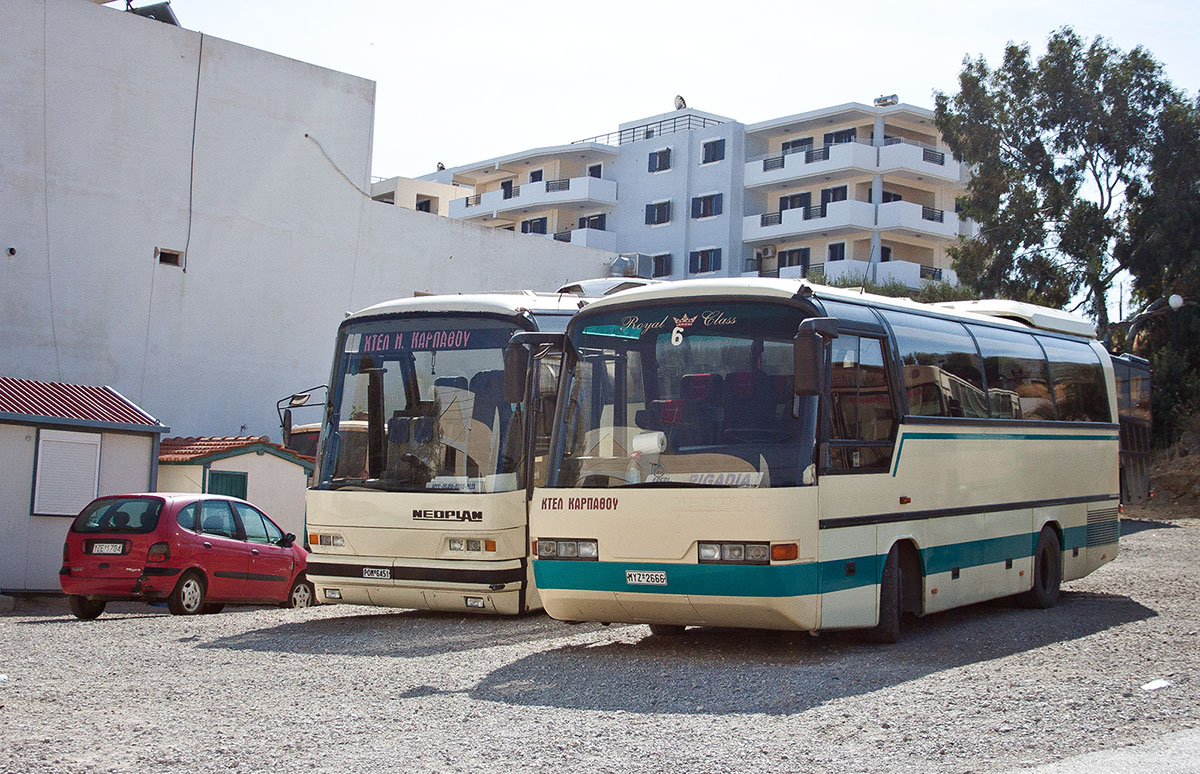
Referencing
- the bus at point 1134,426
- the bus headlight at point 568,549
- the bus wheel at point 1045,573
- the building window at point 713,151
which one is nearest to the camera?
the bus headlight at point 568,549

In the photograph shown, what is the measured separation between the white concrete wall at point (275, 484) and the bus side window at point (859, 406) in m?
17.4

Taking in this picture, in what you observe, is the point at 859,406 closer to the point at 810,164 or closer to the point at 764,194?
the point at 810,164

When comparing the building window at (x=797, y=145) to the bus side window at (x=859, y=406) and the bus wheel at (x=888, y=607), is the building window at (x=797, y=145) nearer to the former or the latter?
the bus side window at (x=859, y=406)

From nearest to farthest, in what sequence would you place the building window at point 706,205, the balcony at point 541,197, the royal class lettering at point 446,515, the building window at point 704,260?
the royal class lettering at point 446,515 < the building window at point 704,260 < the building window at point 706,205 < the balcony at point 541,197

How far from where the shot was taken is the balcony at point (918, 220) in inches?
2402

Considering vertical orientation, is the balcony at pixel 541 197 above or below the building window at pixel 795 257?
above

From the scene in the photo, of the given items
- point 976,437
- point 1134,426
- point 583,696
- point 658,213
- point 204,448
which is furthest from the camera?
point 658,213

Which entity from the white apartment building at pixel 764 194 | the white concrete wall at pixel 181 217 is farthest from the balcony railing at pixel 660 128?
the white concrete wall at pixel 181 217

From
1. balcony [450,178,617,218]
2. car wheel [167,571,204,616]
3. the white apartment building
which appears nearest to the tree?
the white apartment building

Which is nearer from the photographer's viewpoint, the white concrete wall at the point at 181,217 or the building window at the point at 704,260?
the white concrete wall at the point at 181,217

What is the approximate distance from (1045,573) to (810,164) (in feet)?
164

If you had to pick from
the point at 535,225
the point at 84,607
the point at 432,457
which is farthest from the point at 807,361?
the point at 535,225

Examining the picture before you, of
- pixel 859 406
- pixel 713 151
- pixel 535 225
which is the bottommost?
pixel 859 406

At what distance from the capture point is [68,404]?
915 inches
